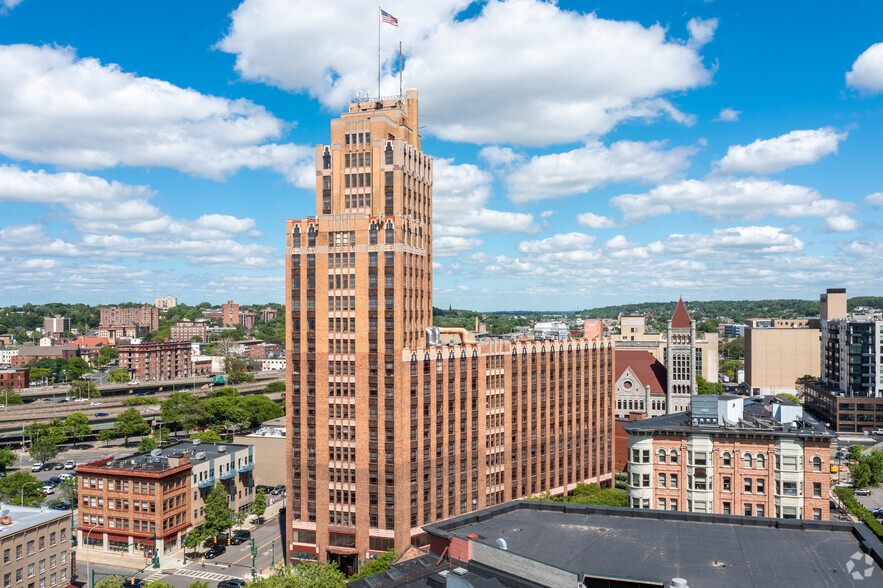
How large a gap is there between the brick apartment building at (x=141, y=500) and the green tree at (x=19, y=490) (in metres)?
Answer: 15.1

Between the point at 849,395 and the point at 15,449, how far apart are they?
868 ft

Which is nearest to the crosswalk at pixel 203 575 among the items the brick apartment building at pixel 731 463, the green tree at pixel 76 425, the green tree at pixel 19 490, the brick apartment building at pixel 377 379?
the brick apartment building at pixel 377 379

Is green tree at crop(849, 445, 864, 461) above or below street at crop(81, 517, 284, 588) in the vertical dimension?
above

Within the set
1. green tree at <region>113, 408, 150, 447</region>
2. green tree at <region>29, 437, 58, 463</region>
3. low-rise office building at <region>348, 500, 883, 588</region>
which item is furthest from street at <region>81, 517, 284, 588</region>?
green tree at <region>113, 408, 150, 447</region>

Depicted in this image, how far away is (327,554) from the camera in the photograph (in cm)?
9500

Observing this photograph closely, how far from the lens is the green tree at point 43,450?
16175 cm

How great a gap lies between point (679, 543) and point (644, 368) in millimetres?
136176

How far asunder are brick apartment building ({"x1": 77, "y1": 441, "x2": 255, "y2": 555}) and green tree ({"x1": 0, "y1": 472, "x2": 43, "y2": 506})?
15.1m

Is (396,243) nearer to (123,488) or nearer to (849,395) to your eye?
(123,488)

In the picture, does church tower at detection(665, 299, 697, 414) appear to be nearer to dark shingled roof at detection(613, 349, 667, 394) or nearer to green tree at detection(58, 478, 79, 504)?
dark shingled roof at detection(613, 349, 667, 394)

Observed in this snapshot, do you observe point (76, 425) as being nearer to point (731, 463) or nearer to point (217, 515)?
point (217, 515)

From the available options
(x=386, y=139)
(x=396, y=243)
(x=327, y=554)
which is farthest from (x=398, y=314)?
(x=327, y=554)

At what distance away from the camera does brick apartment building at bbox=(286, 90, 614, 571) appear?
93.6 metres

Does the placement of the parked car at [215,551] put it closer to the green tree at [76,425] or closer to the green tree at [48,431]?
the green tree at [48,431]
